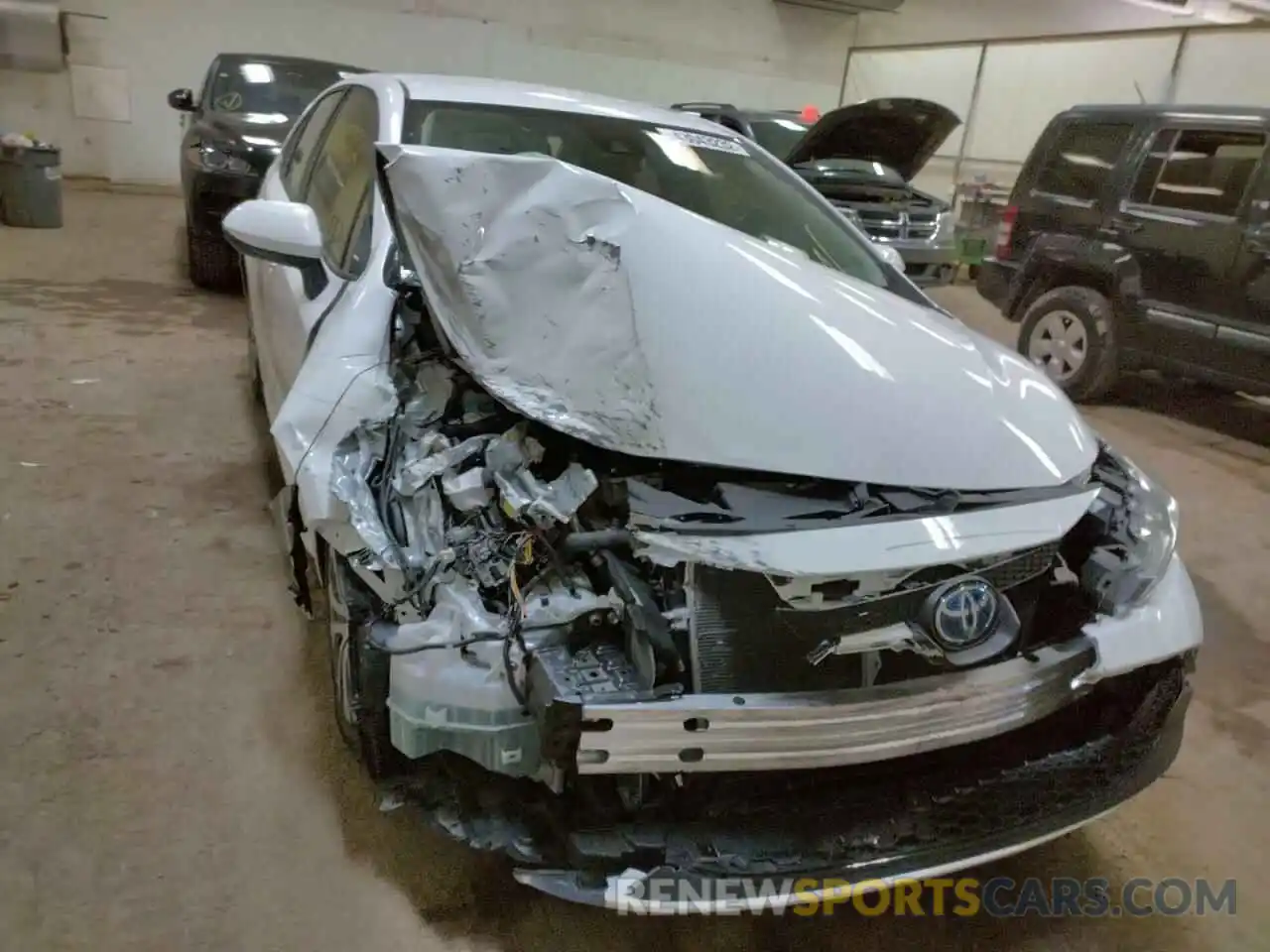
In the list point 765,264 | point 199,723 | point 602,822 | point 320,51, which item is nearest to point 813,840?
point 602,822

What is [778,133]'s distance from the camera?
750cm

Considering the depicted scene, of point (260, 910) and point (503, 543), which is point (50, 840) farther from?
point (503, 543)

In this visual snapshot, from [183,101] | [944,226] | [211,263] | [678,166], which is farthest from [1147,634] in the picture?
[183,101]

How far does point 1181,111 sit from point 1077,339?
1.34 m

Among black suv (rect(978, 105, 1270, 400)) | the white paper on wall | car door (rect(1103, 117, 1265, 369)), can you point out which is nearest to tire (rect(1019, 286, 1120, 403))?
black suv (rect(978, 105, 1270, 400))

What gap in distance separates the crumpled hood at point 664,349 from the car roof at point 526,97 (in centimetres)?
92

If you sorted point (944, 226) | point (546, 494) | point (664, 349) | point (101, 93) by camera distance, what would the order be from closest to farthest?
point (546, 494)
point (664, 349)
point (944, 226)
point (101, 93)

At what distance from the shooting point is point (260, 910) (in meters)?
1.84

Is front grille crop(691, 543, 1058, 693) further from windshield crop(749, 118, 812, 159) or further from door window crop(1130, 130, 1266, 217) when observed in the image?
windshield crop(749, 118, 812, 159)

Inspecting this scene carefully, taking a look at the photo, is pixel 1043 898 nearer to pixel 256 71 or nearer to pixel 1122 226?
pixel 1122 226

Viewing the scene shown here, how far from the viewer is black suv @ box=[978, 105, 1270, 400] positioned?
506 cm

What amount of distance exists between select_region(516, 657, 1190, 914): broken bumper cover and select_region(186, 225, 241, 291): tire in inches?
223

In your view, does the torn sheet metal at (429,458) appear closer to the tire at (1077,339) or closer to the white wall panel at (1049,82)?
the tire at (1077,339)

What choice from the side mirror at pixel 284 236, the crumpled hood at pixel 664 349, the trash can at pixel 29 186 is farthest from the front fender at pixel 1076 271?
the trash can at pixel 29 186
